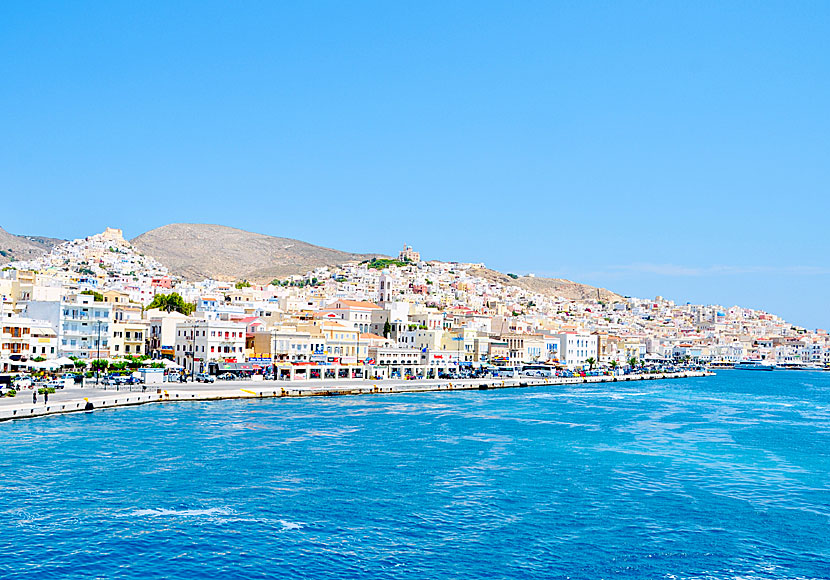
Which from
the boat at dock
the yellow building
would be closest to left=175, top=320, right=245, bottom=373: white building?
the yellow building

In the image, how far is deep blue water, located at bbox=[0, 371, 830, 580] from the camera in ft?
58.7

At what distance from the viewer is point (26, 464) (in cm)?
2616

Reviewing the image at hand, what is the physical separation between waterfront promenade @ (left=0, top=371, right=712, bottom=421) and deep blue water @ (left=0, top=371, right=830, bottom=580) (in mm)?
1984

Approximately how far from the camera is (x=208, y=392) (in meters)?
50.4

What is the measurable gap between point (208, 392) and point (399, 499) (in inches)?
1164

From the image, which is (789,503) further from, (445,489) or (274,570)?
(274,570)

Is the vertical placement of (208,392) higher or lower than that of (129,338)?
lower

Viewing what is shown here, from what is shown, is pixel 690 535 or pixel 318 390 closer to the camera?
pixel 690 535

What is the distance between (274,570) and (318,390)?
39.0 m

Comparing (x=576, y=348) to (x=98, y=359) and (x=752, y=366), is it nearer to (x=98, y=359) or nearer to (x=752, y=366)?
(x=98, y=359)

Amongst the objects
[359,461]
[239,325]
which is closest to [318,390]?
[239,325]

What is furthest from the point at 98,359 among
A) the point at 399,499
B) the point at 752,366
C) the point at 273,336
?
the point at 752,366

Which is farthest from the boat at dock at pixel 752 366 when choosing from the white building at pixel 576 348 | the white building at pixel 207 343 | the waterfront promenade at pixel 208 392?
the white building at pixel 207 343

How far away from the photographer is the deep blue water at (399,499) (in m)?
17.9
